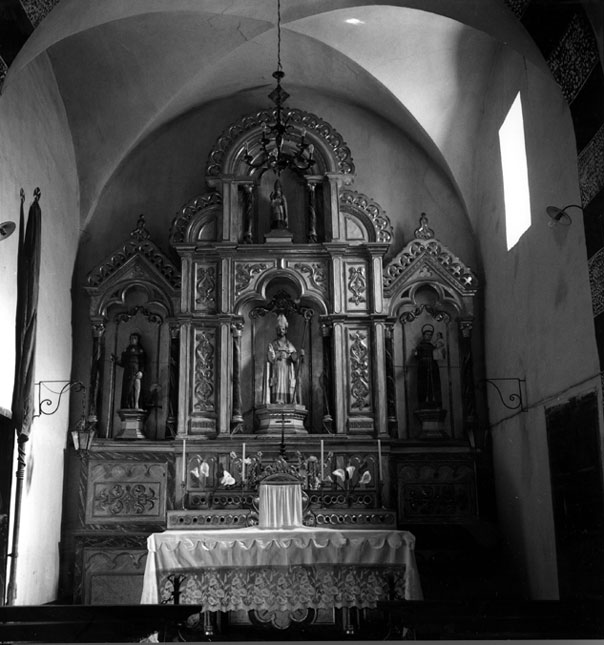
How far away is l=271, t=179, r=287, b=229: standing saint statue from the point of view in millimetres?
11492

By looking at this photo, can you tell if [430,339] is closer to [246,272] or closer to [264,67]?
[246,272]

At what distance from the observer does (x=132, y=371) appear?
10.9 metres

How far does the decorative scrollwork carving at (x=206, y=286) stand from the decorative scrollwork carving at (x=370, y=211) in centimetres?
200

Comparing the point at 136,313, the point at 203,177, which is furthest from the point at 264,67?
the point at 136,313

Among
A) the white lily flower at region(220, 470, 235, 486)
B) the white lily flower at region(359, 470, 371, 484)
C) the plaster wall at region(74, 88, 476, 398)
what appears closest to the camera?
the white lily flower at region(220, 470, 235, 486)

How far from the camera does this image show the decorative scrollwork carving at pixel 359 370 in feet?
35.8

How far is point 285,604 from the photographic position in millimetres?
8258

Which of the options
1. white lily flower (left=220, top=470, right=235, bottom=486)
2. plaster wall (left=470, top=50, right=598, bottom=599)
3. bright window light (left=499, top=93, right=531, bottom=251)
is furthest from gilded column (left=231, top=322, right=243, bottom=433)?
bright window light (left=499, top=93, right=531, bottom=251)

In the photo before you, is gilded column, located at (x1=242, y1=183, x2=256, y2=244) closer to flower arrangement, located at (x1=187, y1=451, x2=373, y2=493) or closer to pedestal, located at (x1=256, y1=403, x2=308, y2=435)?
pedestal, located at (x1=256, y1=403, x2=308, y2=435)

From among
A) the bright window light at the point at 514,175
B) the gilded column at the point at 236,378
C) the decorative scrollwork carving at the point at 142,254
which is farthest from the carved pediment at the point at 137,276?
the bright window light at the point at 514,175

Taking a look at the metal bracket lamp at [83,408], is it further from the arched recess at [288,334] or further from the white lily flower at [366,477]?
the white lily flower at [366,477]

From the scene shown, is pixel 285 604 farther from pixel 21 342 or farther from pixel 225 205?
pixel 225 205

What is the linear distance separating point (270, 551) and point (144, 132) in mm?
6096

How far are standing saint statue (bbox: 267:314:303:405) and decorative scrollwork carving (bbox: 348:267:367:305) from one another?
104 cm
